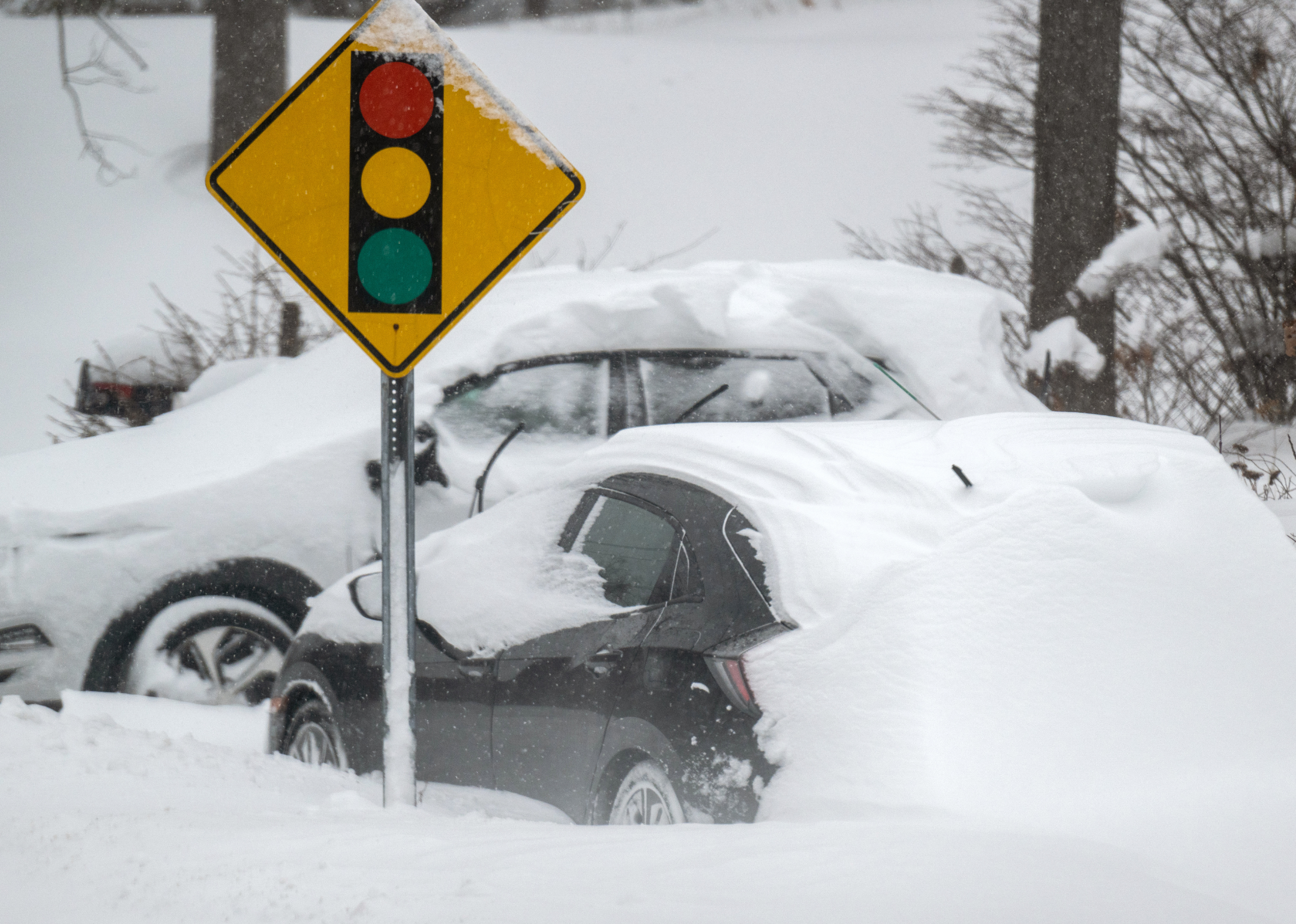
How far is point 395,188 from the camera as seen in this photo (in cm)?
339

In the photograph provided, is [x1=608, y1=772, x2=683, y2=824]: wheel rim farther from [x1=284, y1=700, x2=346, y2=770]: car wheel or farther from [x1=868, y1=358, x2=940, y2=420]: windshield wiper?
[x1=868, y1=358, x2=940, y2=420]: windshield wiper

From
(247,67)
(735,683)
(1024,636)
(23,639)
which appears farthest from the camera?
(247,67)

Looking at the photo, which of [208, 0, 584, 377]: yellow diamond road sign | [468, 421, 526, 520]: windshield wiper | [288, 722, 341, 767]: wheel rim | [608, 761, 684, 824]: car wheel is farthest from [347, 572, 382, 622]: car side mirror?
[608, 761, 684, 824]: car wheel

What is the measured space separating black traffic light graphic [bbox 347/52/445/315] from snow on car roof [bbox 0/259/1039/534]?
1.94 m

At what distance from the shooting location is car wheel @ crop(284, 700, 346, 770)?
4.27m

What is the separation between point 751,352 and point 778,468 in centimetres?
259

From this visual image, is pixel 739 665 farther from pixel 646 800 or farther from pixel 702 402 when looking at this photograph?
pixel 702 402

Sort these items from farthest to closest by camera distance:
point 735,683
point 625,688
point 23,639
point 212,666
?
point 212,666 < point 23,639 < point 625,688 < point 735,683

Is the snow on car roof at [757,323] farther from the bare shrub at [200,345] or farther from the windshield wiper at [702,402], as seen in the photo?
the bare shrub at [200,345]

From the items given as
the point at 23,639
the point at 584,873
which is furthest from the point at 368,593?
the point at 584,873

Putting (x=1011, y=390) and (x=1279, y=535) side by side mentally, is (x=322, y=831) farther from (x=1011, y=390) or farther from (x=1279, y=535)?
(x=1011, y=390)

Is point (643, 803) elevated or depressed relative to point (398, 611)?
depressed

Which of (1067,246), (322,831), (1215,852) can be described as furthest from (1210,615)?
(1067,246)

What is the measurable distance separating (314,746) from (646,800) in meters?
1.78
